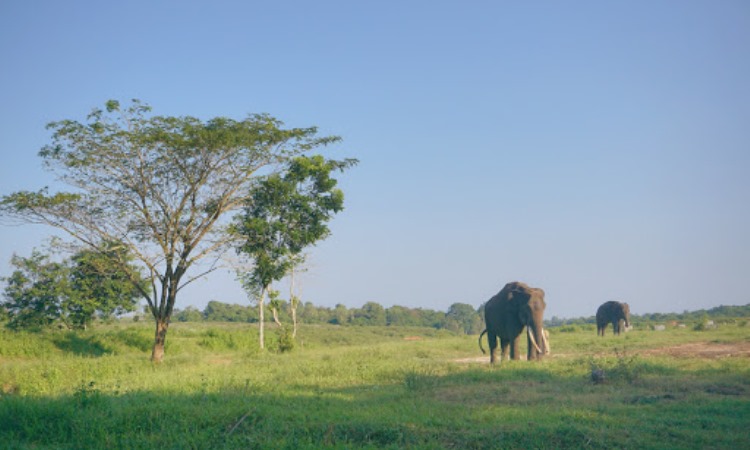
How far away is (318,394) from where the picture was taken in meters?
11.5

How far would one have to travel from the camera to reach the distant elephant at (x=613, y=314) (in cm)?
3691

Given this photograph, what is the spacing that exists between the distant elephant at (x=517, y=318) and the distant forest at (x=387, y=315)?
3909 cm

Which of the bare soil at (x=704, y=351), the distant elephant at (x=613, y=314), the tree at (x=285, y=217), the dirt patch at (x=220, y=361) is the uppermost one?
the tree at (x=285, y=217)

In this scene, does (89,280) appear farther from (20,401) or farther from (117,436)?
(117,436)

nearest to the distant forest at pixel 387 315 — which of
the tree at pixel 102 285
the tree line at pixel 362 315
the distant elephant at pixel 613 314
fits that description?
the tree line at pixel 362 315

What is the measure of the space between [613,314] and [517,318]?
22.1 m

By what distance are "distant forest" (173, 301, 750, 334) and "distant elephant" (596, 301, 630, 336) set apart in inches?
756

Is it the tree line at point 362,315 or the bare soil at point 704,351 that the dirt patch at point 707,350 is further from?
the tree line at point 362,315

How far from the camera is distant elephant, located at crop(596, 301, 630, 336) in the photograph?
36.9m

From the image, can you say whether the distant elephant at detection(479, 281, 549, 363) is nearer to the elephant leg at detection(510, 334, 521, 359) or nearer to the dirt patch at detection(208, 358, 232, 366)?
the elephant leg at detection(510, 334, 521, 359)

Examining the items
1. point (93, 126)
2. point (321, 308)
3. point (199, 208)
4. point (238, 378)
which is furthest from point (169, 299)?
point (321, 308)

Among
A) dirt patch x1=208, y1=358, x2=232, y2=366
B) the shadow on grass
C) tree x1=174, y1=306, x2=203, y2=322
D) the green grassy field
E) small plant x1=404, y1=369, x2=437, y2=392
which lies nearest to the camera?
the green grassy field

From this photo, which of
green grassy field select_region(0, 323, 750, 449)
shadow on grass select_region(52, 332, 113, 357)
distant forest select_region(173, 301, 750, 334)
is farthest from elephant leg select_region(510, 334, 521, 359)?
distant forest select_region(173, 301, 750, 334)

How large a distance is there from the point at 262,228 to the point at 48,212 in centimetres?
673
